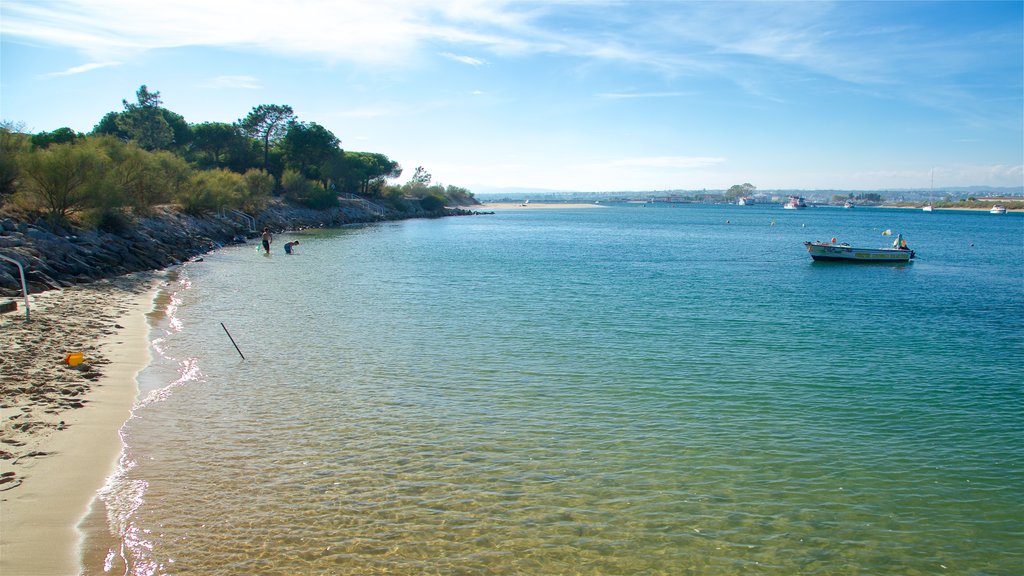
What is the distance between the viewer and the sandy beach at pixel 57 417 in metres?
9.05

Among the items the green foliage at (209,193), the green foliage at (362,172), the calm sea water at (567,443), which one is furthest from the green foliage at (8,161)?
the green foliage at (362,172)

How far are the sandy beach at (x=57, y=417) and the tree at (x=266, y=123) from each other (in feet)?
302

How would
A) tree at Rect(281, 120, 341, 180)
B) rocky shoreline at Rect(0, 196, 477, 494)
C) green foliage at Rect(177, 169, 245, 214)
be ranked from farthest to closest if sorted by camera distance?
tree at Rect(281, 120, 341, 180) → green foliage at Rect(177, 169, 245, 214) → rocky shoreline at Rect(0, 196, 477, 494)

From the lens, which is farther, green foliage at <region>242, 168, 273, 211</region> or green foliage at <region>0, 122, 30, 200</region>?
green foliage at <region>242, 168, 273, 211</region>

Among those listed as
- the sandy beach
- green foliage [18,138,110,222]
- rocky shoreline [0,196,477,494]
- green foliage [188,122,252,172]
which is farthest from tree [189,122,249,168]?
the sandy beach

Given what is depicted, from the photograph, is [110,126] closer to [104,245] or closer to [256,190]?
[256,190]

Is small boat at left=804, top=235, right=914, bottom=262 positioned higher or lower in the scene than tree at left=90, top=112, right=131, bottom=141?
lower

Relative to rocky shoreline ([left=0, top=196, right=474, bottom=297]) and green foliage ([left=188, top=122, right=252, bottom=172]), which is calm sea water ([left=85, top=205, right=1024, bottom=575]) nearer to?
rocky shoreline ([left=0, top=196, right=474, bottom=297])

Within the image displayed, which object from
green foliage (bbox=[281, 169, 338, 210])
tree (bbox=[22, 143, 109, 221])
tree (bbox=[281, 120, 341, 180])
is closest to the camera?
tree (bbox=[22, 143, 109, 221])

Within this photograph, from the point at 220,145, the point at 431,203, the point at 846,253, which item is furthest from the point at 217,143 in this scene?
the point at 846,253

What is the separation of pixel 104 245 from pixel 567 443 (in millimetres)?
33728

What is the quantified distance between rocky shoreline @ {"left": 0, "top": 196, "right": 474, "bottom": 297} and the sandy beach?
150 inches

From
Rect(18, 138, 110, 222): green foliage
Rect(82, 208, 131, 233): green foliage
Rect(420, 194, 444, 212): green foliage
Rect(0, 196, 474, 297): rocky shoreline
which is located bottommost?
Rect(0, 196, 474, 297): rocky shoreline

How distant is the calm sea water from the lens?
31.3 feet
